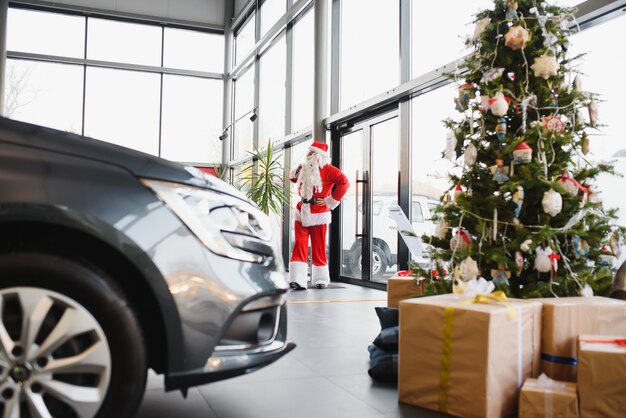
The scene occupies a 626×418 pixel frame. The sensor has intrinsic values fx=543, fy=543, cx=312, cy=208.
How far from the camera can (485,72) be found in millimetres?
2529

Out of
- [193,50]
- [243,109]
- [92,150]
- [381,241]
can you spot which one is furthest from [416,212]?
[193,50]

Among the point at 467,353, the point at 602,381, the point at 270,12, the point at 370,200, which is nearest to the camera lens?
the point at 602,381

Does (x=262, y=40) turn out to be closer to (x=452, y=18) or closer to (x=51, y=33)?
(x=51, y=33)

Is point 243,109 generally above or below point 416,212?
above

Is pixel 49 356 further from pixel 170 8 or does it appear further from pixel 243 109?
pixel 170 8

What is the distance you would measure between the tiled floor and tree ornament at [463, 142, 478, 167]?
39.9 inches

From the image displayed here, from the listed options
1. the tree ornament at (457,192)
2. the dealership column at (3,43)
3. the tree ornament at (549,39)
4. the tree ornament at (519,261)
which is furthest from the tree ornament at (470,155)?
the dealership column at (3,43)

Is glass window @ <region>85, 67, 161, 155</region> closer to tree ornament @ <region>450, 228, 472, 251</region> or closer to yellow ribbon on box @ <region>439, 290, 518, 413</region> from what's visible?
tree ornament @ <region>450, 228, 472, 251</region>

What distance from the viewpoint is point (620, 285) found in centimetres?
222

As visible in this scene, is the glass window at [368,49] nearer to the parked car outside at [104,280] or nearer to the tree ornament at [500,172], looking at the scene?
the tree ornament at [500,172]

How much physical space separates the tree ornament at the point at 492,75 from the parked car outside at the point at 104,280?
5.37 ft

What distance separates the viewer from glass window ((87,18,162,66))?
34.8 ft

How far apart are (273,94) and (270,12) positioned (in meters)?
1.55

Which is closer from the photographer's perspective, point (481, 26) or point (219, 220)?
point (219, 220)
